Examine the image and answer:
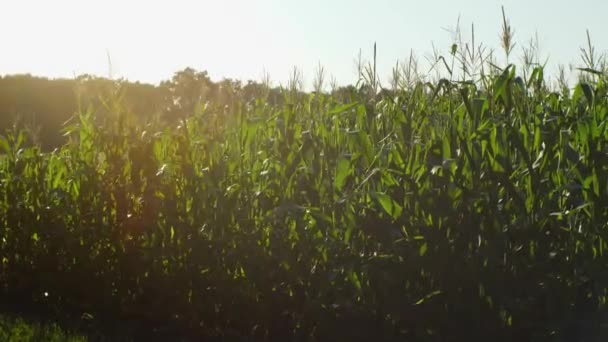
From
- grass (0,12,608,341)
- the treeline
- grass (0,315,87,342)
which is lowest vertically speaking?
grass (0,315,87,342)

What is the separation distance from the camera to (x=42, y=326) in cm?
656

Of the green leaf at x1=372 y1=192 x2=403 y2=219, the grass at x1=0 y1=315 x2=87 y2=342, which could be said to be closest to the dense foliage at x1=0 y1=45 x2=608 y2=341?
the green leaf at x1=372 y1=192 x2=403 y2=219

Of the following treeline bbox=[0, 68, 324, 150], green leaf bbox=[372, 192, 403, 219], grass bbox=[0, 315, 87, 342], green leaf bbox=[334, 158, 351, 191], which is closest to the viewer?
green leaf bbox=[372, 192, 403, 219]

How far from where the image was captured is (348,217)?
5289mm

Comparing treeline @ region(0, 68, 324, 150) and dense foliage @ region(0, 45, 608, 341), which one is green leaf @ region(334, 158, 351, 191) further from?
treeline @ region(0, 68, 324, 150)

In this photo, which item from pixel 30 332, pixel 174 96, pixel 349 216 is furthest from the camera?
pixel 174 96

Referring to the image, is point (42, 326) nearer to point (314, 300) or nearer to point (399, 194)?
point (314, 300)

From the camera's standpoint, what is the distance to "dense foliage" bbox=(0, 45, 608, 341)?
505 centimetres

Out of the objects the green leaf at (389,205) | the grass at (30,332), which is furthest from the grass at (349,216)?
the grass at (30,332)

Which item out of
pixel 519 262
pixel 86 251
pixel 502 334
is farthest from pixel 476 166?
pixel 86 251

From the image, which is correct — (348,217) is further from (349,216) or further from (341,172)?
(341,172)

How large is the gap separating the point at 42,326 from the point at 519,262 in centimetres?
335

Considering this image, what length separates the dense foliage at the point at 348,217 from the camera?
505 cm

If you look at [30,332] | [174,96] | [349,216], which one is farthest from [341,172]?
[30,332]
